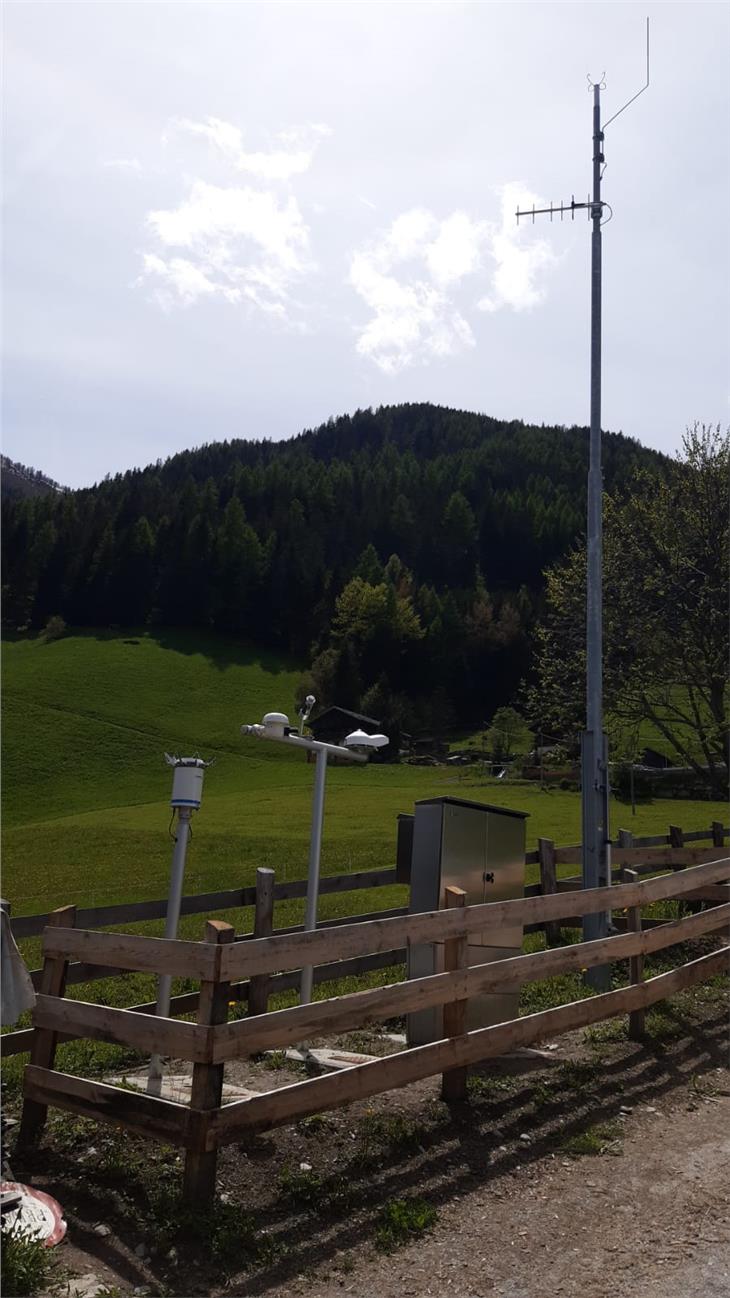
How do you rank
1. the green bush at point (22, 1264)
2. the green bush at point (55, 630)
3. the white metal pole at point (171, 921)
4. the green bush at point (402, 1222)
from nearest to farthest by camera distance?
the green bush at point (22, 1264) < the green bush at point (402, 1222) < the white metal pole at point (171, 921) < the green bush at point (55, 630)

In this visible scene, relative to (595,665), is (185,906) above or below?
below

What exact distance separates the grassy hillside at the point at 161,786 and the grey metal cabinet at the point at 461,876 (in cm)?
933

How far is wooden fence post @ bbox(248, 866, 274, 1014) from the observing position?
840 centimetres

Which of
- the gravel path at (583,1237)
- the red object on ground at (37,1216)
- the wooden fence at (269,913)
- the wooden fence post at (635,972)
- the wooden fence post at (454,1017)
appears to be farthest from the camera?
the wooden fence post at (635,972)

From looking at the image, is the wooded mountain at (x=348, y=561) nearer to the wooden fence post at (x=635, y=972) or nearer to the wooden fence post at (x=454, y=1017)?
the wooden fence post at (x=635, y=972)

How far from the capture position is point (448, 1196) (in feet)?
17.7

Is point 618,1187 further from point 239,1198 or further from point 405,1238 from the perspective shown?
point 239,1198

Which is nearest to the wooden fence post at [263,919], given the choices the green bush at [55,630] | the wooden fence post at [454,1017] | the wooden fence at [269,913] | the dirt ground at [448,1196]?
the wooden fence at [269,913]

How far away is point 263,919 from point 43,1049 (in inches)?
111

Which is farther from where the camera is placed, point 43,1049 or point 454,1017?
point 454,1017

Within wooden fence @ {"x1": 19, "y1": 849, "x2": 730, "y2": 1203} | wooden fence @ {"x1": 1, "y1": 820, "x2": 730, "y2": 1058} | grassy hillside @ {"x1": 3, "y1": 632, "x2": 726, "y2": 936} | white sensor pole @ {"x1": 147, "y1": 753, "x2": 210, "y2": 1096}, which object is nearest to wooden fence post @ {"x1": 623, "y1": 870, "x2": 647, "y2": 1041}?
wooden fence @ {"x1": 1, "y1": 820, "x2": 730, "y2": 1058}

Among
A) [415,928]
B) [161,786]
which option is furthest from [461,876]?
[161,786]

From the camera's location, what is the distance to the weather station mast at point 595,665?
1103 cm

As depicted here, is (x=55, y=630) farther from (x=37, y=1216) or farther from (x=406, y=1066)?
(x=37, y=1216)
